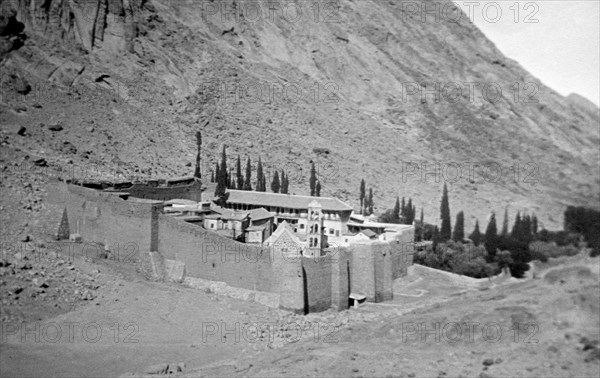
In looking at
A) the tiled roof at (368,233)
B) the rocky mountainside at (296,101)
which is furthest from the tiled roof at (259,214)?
the rocky mountainside at (296,101)

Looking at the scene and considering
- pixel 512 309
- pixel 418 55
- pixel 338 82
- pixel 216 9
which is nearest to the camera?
pixel 512 309

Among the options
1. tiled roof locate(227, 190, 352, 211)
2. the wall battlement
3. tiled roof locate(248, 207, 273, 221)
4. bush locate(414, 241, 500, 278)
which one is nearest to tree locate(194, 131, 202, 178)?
tiled roof locate(227, 190, 352, 211)

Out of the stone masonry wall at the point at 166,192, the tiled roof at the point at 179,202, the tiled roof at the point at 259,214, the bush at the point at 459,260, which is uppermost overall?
the stone masonry wall at the point at 166,192

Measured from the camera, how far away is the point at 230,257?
27.2m

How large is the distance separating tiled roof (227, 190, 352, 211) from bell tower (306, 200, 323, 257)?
7.19ft

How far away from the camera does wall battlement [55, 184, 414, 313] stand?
2606 cm

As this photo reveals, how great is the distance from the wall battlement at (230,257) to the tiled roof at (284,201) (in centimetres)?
815

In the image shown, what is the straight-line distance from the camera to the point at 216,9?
238 ft

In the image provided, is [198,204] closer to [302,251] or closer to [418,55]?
[302,251]

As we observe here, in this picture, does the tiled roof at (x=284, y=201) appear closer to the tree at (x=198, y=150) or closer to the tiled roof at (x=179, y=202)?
the tiled roof at (x=179, y=202)

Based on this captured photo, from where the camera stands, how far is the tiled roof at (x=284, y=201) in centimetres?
3844

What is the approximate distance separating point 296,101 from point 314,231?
39.9 meters

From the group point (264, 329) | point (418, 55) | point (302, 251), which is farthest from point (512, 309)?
point (418, 55)

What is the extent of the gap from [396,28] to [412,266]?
61.9 m
